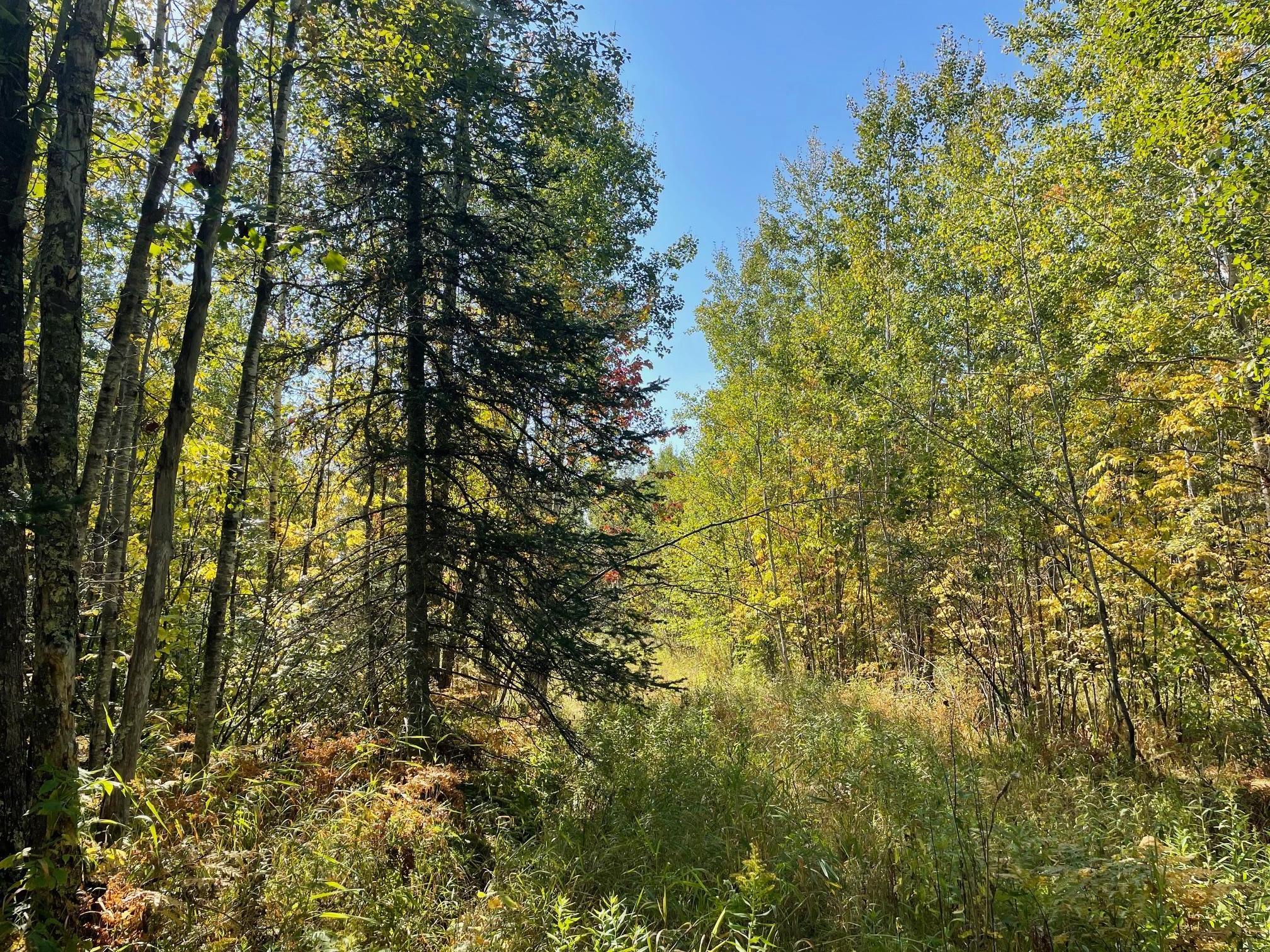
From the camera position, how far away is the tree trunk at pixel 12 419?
7.74 ft

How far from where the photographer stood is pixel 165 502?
119 inches

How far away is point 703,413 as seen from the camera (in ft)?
45.9

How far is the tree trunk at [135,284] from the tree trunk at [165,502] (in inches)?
5.1

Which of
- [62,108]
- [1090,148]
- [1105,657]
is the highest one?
[1090,148]

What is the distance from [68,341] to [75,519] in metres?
0.80

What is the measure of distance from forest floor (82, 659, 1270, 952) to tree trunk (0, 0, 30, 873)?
0.75 meters

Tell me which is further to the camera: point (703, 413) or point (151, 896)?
point (703, 413)

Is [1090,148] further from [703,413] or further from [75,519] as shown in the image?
[75,519]

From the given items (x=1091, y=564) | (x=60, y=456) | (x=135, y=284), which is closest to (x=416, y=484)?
(x=135, y=284)

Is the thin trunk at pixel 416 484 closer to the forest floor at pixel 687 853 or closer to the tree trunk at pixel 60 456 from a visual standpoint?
the forest floor at pixel 687 853

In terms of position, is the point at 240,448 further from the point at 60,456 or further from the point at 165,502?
the point at 60,456

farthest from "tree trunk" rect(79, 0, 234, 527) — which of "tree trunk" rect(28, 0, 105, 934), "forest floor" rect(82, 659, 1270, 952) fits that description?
"forest floor" rect(82, 659, 1270, 952)

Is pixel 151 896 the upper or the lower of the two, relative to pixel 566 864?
upper

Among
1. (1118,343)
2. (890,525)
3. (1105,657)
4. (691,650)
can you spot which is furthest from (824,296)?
(691,650)
